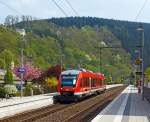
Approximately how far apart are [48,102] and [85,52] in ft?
476

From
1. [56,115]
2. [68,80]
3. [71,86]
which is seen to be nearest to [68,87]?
[71,86]

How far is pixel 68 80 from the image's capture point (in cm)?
4578

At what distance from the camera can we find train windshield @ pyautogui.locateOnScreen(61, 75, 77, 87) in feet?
149

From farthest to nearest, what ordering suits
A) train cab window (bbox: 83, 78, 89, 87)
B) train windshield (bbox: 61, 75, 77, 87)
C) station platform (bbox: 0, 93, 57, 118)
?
1. train cab window (bbox: 83, 78, 89, 87)
2. train windshield (bbox: 61, 75, 77, 87)
3. station platform (bbox: 0, 93, 57, 118)

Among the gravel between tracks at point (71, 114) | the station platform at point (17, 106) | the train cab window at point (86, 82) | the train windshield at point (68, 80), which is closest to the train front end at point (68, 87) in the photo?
the train windshield at point (68, 80)

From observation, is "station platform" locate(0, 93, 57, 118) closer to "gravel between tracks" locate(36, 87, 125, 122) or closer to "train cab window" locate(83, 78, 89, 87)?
"gravel between tracks" locate(36, 87, 125, 122)

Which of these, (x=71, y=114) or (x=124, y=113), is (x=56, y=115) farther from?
(x=124, y=113)

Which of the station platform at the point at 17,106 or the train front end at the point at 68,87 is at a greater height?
the train front end at the point at 68,87

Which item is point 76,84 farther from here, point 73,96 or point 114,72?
point 114,72

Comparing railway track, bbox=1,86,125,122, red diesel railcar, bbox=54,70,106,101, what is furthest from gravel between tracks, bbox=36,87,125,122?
red diesel railcar, bbox=54,70,106,101

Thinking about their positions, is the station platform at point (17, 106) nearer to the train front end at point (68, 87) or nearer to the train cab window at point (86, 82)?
the train front end at point (68, 87)

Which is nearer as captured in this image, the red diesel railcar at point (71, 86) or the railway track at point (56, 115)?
the railway track at point (56, 115)

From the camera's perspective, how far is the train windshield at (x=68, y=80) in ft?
149

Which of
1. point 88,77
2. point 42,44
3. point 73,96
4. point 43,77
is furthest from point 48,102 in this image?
point 42,44
